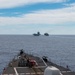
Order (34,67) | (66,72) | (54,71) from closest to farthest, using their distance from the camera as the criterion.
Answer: (54,71) < (66,72) < (34,67)

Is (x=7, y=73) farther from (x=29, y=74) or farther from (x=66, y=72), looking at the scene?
(x=66, y=72)

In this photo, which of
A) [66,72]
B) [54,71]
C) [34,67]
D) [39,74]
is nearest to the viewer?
[54,71]

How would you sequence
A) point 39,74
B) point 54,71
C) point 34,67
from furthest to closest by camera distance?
1. point 34,67
2. point 39,74
3. point 54,71

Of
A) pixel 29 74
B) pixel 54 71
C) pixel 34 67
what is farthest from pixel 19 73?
pixel 54 71

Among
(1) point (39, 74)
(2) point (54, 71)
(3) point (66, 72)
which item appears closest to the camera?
(2) point (54, 71)

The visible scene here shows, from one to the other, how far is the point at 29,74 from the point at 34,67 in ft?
29.9

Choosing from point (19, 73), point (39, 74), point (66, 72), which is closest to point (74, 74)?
point (66, 72)

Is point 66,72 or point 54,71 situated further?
point 66,72

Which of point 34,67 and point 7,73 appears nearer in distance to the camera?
point 7,73

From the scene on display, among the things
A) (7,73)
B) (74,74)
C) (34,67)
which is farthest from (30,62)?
(74,74)

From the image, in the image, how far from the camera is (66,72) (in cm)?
5384

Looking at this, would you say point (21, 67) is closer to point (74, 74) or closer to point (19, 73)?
point (19, 73)

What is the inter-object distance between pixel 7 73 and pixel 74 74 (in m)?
14.5

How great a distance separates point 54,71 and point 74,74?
40.1 feet
